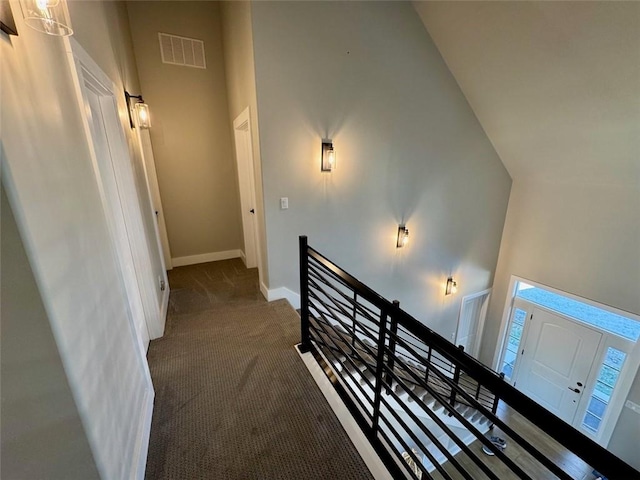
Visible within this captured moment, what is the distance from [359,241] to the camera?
10.7 feet

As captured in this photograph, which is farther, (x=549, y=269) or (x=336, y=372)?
(x=549, y=269)

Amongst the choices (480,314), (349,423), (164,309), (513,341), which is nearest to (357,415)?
(349,423)

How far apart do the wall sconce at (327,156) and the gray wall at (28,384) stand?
235 cm

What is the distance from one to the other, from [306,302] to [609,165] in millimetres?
4019

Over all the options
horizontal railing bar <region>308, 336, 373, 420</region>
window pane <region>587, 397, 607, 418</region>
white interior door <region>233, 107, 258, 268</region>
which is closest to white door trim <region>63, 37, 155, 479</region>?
horizontal railing bar <region>308, 336, 373, 420</region>

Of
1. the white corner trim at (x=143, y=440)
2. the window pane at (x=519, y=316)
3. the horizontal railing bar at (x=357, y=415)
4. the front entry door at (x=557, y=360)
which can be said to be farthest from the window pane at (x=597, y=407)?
the white corner trim at (x=143, y=440)

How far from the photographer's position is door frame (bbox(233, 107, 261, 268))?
10.2 ft

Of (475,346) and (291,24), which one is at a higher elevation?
(291,24)

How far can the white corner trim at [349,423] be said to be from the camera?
1312 millimetres

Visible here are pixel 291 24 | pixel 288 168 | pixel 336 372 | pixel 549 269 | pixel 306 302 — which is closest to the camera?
pixel 336 372

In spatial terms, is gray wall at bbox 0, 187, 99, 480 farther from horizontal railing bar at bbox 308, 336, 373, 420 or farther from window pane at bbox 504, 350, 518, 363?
window pane at bbox 504, 350, 518, 363

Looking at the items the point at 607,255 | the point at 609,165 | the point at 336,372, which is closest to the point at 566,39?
the point at 609,165

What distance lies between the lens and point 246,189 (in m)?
3.54

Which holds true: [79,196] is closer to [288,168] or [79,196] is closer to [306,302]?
[306,302]
